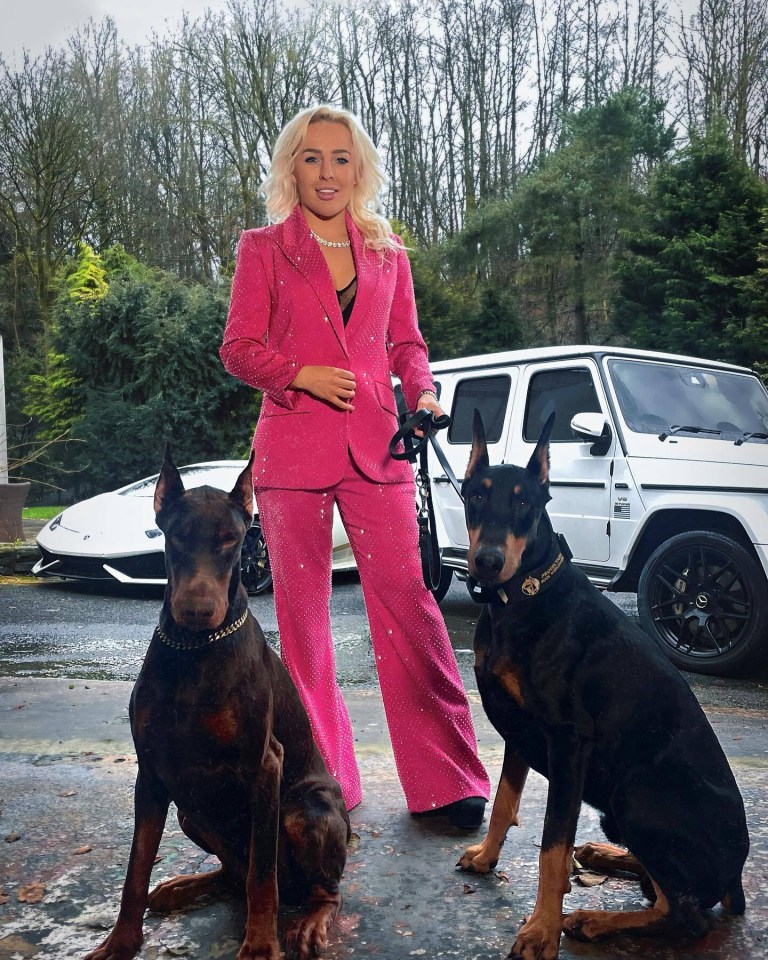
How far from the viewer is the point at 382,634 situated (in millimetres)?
3516

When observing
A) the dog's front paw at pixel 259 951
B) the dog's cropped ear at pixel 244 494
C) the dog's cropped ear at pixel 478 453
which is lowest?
the dog's front paw at pixel 259 951

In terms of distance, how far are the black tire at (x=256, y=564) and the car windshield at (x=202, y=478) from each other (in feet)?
2.85

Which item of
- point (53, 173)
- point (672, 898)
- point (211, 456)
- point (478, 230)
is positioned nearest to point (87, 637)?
point (672, 898)

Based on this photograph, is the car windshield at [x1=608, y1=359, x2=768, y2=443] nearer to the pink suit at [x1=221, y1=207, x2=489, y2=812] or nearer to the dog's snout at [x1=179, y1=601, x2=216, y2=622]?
the pink suit at [x1=221, y1=207, x2=489, y2=812]

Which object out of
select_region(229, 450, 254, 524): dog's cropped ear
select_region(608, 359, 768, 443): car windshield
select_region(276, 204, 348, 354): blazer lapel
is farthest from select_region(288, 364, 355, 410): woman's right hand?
select_region(608, 359, 768, 443): car windshield

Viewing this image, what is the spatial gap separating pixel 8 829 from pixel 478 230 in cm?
2199

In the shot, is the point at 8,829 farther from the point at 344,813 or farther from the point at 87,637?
the point at 87,637

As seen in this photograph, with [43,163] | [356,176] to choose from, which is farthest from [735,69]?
[356,176]

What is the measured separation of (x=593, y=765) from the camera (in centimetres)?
264

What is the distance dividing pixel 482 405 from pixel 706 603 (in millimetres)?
2520

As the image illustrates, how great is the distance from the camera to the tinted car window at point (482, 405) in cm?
784

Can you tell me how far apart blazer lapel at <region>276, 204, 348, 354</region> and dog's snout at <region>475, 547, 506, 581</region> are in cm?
94

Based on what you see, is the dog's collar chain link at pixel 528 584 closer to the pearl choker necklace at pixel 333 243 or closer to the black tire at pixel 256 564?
the pearl choker necklace at pixel 333 243

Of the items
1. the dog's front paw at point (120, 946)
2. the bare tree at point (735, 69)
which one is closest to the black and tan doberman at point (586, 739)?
the dog's front paw at point (120, 946)
